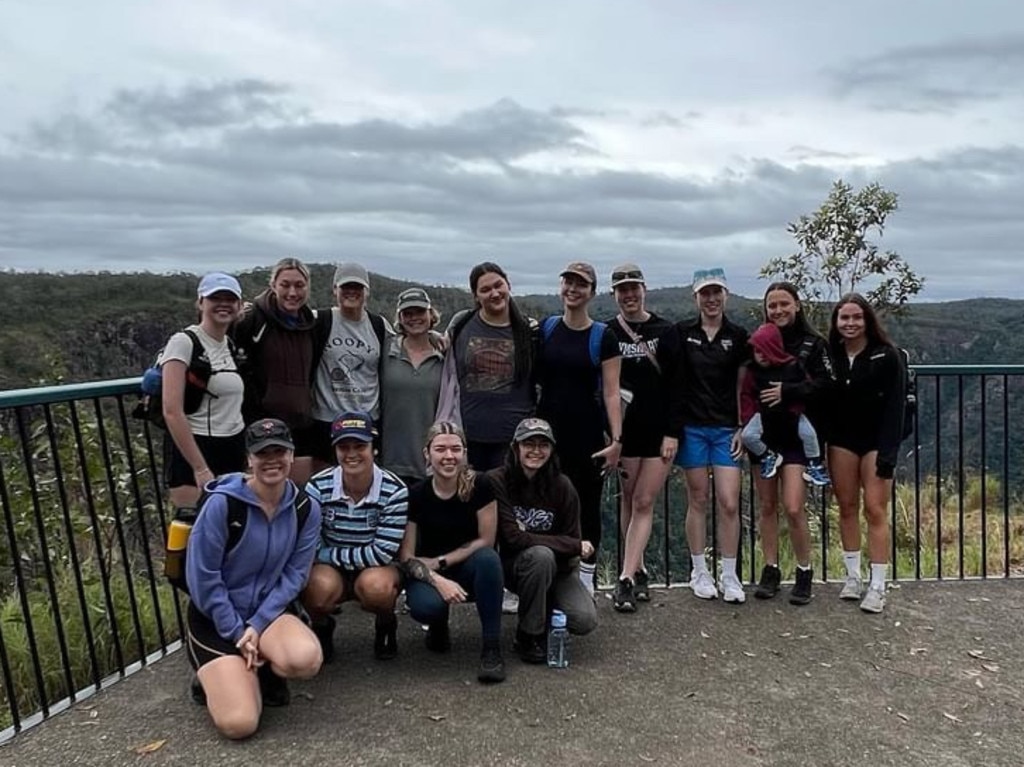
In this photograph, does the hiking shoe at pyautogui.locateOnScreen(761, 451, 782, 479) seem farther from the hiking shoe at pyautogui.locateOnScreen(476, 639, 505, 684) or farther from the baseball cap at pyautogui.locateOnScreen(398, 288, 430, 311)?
the baseball cap at pyautogui.locateOnScreen(398, 288, 430, 311)

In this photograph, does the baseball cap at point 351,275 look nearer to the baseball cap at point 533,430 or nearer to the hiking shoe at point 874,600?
the baseball cap at point 533,430

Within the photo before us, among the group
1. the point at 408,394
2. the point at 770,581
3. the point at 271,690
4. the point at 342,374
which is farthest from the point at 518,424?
the point at 770,581

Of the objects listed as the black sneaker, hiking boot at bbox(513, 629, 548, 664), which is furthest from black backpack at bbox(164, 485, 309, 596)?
the black sneaker

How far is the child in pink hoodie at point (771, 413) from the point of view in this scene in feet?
15.8

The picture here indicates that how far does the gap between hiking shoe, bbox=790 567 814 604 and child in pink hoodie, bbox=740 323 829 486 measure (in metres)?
0.54

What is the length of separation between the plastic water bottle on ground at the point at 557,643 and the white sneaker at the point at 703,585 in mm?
1217

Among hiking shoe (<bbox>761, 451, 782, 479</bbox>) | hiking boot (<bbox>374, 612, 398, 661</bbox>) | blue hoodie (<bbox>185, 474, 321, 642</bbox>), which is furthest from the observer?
hiking shoe (<bbox>761, 451, 782, 479</bbox>)

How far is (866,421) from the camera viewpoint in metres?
4.86

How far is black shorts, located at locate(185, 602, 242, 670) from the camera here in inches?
145

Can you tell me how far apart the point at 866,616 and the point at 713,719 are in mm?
1583

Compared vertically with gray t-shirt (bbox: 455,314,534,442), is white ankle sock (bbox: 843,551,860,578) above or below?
below

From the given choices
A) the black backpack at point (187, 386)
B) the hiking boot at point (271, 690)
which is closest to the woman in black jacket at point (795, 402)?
the hiking boot at point (271, 690)

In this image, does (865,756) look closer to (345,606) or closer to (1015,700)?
(1015,700)

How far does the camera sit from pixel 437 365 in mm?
4719
